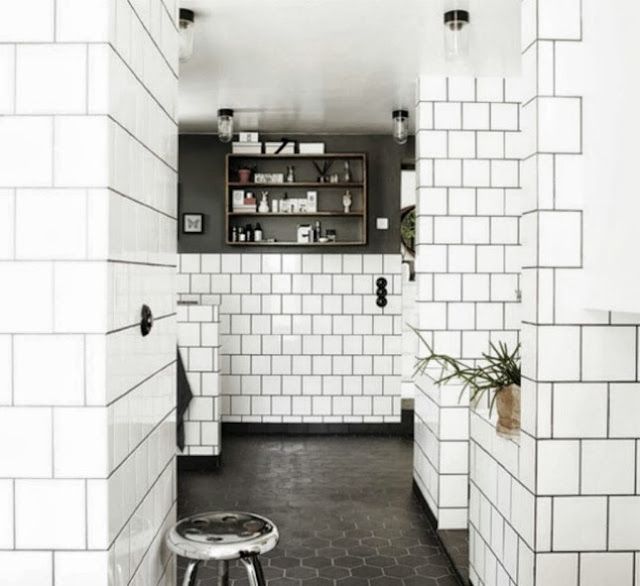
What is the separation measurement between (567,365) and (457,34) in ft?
6.35

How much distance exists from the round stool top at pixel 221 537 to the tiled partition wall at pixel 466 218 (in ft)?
8.10

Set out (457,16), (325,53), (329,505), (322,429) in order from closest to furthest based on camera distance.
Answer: (457,16)
(325,53)
(329,505)
(322,429)

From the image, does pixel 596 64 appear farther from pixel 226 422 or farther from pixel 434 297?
pixel 226 422

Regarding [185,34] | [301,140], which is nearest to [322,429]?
[301,140]

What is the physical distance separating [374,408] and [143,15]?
5.30 m

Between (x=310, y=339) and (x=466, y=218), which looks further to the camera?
(x=310, y=339)

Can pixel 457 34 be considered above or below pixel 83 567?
above

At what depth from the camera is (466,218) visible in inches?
170

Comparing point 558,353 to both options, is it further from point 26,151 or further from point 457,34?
point 457,34

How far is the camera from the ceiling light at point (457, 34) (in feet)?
11.0

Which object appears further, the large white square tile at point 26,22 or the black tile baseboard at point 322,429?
the black tile baseboard at point 322,429

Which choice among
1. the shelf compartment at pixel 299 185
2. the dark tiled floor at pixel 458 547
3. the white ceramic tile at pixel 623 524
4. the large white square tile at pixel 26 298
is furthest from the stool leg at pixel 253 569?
the shelf compartment at pixel 299 185

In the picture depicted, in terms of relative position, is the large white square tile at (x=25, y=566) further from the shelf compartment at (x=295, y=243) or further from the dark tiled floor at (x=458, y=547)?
the shelf compartment at (x=295, y=243)

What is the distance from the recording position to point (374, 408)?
261 inches
